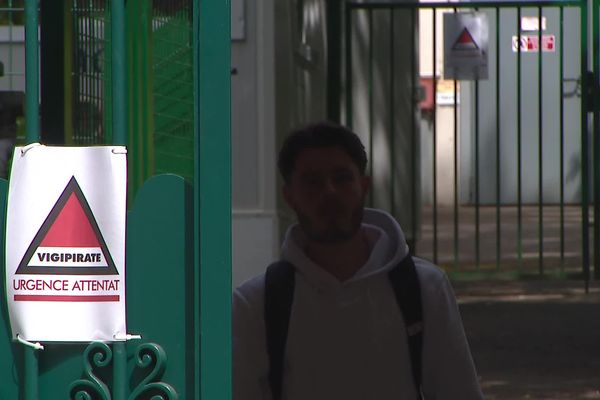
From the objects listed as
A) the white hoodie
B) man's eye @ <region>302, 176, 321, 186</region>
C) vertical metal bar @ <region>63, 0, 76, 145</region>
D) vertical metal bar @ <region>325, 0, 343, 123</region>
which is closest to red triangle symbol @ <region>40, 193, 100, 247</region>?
vertical metal bar @ <region>63, 0, 76, 145</region>

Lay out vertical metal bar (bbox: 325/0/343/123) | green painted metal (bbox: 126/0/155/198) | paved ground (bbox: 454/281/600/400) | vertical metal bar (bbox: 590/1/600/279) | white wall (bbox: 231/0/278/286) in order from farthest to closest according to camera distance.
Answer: vertical metal bar (bbox: 325/0/343/123)
vertical metal bar (bbox: 590/1/600/279)
white wall (bbox: 231/0/278/286)
paved ground (bbox: 454/281/600/400)
green painted metal (bbox: 126/0/155/198)

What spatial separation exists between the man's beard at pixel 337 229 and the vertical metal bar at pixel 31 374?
3.14ft

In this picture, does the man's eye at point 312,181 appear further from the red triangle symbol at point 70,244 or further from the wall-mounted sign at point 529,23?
the wall-mounted sign at point 529,23

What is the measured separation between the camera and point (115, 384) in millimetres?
2531

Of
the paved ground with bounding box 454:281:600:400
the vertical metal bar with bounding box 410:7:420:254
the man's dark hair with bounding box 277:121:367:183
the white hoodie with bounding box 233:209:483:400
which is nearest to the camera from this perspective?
the white hoodie with bounding box 233:209:483:400

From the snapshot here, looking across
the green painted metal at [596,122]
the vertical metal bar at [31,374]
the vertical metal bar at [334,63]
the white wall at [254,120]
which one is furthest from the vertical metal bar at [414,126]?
the vertical metal bar at [31,374]

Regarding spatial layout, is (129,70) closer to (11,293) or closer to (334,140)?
(11,293)

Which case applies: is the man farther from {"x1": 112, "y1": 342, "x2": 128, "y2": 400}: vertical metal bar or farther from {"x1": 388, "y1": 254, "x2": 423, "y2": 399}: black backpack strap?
{"x1": 112, "y1": 342, "x2": 128, "y2": 400}: vertical metal bar

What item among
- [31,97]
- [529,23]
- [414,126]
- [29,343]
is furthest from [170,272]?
[529,23]

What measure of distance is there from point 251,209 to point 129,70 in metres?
6.72

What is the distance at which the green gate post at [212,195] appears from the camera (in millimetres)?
2498

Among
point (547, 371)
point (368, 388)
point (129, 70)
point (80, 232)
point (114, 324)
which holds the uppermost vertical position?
point (129, 70)

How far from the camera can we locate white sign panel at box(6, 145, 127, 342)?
2.50m

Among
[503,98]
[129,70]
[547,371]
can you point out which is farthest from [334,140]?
[503,98]
